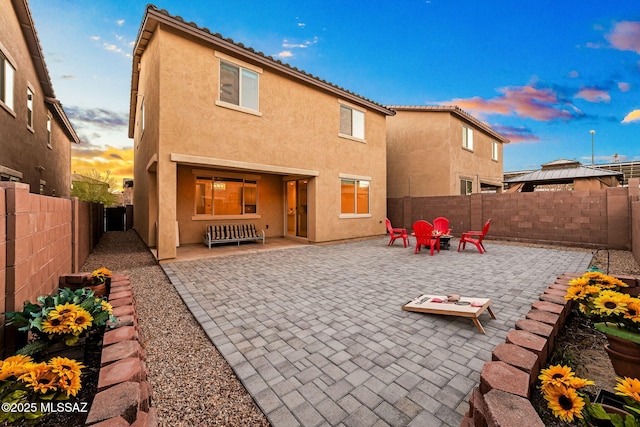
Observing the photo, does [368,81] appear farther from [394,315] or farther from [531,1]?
[394,315]

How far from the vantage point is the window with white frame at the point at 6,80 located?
805cm

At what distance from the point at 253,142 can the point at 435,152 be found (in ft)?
37.7

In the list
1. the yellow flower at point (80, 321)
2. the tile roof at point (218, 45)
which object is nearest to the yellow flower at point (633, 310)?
the yellow flower at point (80, 321)

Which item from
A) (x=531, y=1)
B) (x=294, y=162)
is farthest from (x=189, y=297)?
(x=531, y=1)

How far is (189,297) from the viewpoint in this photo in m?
4.65

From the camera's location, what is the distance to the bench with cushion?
9.58 metres

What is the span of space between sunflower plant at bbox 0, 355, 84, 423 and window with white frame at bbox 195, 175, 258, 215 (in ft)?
31.8

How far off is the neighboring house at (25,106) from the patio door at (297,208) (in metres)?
9.45

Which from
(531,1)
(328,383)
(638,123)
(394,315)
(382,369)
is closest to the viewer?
(328,383)

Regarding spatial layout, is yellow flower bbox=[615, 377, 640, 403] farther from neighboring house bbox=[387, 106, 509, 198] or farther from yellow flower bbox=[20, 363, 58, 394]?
neighboring house bbox=[387, 106, 509, 198]

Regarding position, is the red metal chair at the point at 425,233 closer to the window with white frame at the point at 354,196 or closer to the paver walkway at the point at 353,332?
the paver walkway at the point at 353,332

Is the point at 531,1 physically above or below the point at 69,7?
above

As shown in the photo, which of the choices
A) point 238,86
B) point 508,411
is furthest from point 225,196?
point 508,411

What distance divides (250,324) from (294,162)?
24.7 ft
